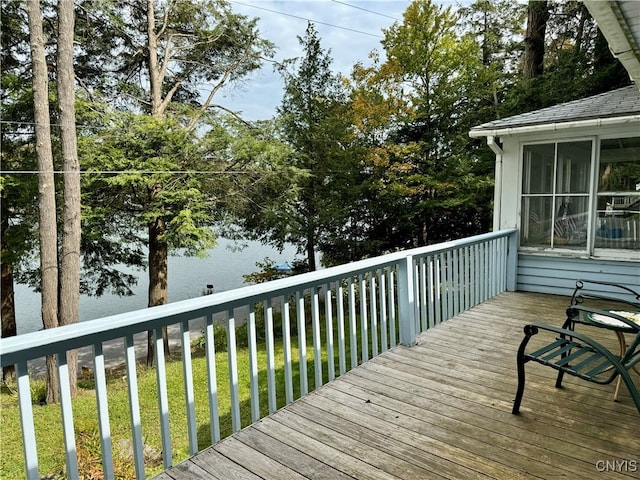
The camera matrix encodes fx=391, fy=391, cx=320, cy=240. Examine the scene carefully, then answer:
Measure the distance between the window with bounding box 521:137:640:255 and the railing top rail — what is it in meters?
3.90

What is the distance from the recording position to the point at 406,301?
3.69 metres

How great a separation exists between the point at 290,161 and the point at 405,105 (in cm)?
389

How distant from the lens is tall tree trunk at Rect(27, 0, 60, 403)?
25.0 ft

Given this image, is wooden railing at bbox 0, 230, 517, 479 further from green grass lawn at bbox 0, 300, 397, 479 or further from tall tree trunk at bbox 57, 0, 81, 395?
tall tree trunk at bbox 57, 0, 81, 395

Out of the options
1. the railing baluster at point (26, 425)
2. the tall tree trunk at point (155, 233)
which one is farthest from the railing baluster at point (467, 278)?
the tall tree trunk at point (155, 233)

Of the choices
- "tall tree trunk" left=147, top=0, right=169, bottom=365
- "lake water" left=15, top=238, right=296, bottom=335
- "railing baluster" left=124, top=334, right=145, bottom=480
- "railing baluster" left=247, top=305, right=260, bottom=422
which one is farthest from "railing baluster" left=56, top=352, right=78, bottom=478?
"lake water" left=15, top=238, right=296, bottom=335

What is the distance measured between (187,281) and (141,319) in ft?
47.8

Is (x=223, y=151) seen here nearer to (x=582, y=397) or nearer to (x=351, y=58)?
(x=351, y=58)

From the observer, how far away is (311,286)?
2771 millimetres

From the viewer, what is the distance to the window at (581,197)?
5.07 m

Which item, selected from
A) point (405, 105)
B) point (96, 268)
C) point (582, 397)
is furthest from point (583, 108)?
point (96, 268)

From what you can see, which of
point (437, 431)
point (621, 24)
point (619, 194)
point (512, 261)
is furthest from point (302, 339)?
point (619, 194)

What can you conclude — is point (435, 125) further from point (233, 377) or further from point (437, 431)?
point (233, 377)

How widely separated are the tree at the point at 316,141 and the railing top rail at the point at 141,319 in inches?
377
